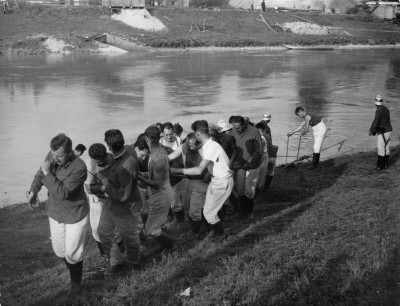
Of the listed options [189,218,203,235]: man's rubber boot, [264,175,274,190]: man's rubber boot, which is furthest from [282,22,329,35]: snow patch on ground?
[189,218,203,235]: man's rubber boot

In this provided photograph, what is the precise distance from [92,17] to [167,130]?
177 feet

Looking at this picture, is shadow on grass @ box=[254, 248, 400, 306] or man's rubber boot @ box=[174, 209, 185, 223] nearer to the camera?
shadow on grass @ box=[254, 248, 400, 306]

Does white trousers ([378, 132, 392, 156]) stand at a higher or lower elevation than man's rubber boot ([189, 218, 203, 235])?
higher

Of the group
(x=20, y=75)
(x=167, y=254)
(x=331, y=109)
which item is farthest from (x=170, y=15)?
(x=167, y=254)

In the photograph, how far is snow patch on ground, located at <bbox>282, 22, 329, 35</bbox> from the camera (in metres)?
64.4

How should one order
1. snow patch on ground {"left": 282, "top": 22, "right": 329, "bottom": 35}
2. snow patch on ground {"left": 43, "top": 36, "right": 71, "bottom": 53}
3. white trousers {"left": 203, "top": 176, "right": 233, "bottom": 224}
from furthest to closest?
snow patch on ground {"left": 282, "top": 22, "right": 329, "bottom": 35}, snow patch on ground {"left": 43, "top": 36, "right": 71, "bottom": 53}, white trousers {"left": 203, "top": 176, "right": 233, "bottom": 224}

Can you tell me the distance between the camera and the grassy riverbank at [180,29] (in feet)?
169

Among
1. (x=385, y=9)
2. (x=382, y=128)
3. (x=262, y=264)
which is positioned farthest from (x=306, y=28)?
(x=262, y=264)

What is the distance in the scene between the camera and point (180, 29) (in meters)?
59.6

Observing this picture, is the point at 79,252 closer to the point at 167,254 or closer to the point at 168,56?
the point at 167,254

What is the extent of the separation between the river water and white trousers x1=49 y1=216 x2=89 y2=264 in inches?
240

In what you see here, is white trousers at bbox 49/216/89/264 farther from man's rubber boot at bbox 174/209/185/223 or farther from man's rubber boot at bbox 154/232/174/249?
man's rubber boot at bbox 174/209/185/223

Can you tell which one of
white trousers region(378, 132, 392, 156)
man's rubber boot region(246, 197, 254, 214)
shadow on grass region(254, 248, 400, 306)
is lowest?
man's rubber boot region(246, 197, 254, 214)

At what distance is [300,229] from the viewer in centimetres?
734
